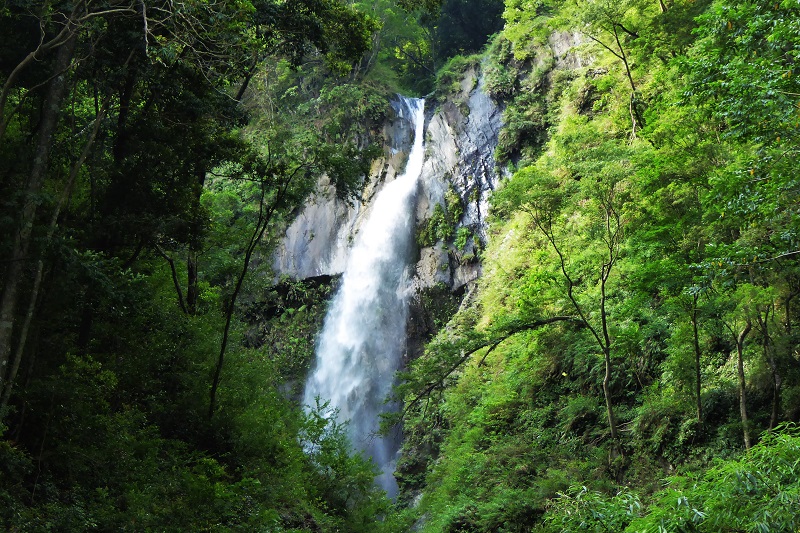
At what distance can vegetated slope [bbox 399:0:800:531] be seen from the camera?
7609 millimetres

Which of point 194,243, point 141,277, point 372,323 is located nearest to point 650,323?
point 194,243

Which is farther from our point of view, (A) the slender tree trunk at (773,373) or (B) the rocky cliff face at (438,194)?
(B) the rocky cliff face at (438,194)

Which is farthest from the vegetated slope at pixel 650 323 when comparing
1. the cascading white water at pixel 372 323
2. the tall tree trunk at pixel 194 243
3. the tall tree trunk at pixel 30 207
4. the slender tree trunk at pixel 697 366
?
the tall tree trunk at pixel 30 207

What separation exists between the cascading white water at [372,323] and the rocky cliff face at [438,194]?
0.66 metres

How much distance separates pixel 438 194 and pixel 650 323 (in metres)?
13.2

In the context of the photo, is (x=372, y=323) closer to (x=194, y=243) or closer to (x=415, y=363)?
(x=415, y=363)

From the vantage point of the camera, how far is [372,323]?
24516 mm

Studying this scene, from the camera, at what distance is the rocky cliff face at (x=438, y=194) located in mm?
23766

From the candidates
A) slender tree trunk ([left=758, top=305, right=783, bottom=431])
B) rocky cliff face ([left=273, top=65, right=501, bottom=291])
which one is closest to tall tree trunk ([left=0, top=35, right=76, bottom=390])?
slender tree trunk ([left=758, top=305, right=783, bottom=431])

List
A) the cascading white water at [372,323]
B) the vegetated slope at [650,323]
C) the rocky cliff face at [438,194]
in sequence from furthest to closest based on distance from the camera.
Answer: the rocky cliff face at [438,194], the cascading white water at [372,323], the vegetated slope at [650,323]

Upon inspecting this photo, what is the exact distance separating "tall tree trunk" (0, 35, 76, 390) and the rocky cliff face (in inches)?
518

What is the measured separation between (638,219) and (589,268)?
3775 millimetres

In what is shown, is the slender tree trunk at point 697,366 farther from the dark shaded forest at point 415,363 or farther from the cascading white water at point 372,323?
the cascading white water at point 372,323

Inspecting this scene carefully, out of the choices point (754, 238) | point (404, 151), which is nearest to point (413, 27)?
point (404, 151)
